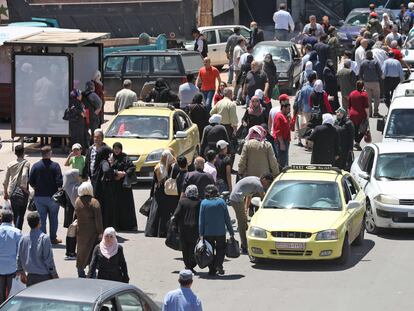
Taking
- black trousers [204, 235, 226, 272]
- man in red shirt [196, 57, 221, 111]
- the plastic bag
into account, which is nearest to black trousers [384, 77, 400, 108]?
man in red shirt [196, 57, 221, 111]

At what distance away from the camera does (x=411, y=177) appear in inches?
906

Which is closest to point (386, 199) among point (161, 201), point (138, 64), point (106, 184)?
point (161, 201)

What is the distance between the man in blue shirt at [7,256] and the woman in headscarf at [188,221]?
11.2 feet

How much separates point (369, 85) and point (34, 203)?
15.6m

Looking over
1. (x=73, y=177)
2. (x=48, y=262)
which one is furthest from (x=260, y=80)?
(x=48, y=262)

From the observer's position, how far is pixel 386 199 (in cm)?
2238

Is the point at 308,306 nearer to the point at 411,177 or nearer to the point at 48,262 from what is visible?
the point at 48,262

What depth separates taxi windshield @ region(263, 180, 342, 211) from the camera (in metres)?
20.9

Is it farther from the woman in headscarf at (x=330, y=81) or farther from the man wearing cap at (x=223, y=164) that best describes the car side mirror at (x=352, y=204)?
the woman in headscarf at (x=330, y=81)

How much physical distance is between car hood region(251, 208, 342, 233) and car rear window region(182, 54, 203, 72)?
52.8 feet

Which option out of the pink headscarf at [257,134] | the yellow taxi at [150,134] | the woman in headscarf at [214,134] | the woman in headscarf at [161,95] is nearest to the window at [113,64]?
the woman in headscarf at [161,95]

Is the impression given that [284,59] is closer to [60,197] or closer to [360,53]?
[360,53]

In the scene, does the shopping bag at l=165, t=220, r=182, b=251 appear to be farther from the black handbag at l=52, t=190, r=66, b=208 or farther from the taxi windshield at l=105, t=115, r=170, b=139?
the taxi windshield at l=105, t=115, r=170, b=139

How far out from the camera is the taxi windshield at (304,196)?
2089 cm
